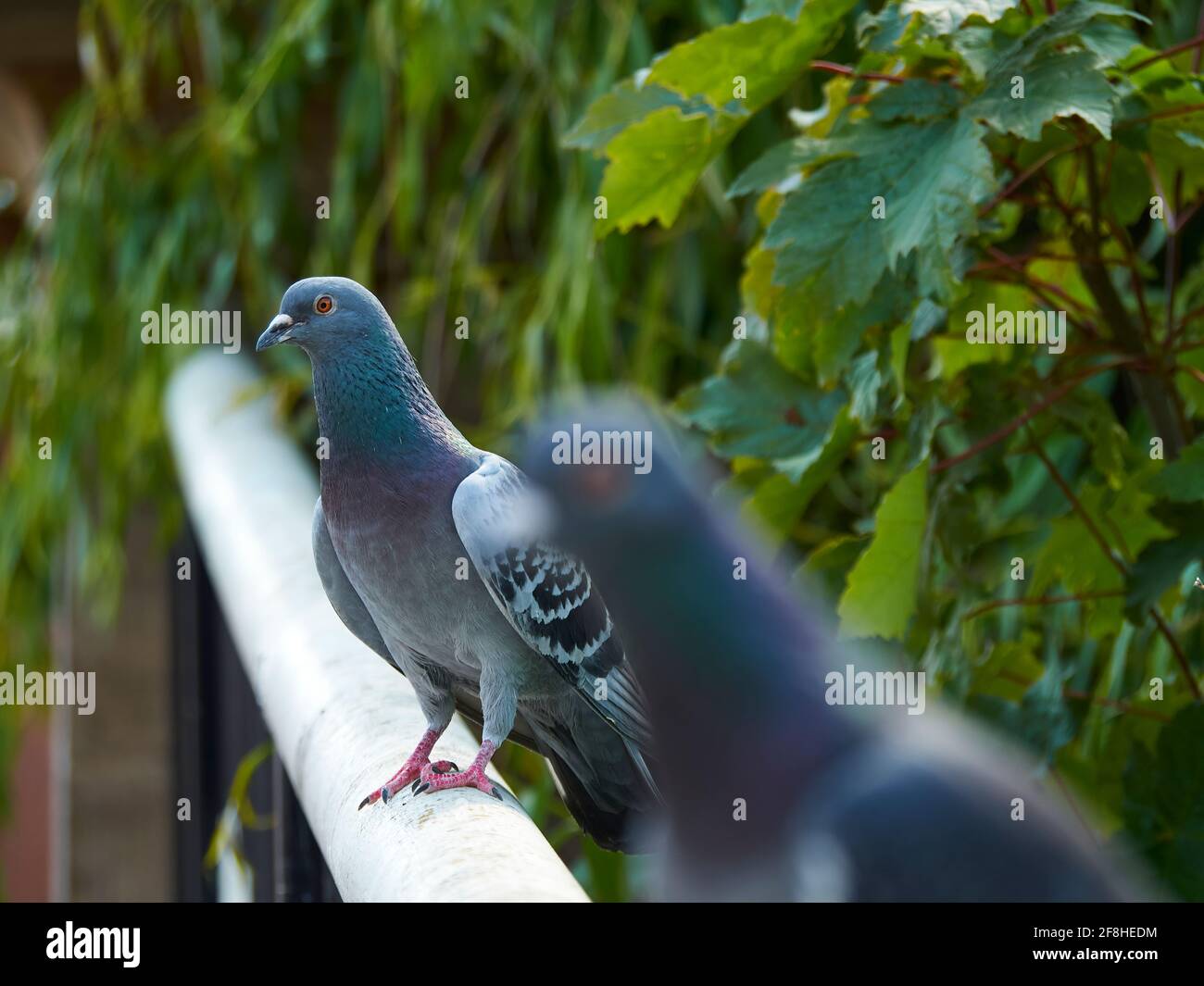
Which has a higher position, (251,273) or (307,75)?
(307,75)

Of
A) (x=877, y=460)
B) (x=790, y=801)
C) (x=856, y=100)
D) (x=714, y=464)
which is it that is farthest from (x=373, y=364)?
(x=714, y=464)

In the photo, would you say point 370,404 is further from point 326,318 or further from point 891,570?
point 891,570

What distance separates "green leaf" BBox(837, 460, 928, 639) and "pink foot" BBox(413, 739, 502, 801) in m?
0.35

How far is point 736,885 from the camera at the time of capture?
558 mm

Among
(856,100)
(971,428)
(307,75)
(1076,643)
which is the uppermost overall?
(307,75)

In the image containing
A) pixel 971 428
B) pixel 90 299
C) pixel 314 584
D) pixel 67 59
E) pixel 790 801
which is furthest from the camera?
pixel 67 59

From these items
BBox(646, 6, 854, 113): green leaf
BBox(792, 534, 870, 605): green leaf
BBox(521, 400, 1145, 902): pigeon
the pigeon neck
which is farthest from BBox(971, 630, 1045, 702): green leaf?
the pigeon neck

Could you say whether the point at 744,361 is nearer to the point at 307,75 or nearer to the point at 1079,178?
the point at 1079,178

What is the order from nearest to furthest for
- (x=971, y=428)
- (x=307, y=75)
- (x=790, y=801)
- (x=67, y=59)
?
(x=790, y=801)
(x=971, y=428)
(x=307, y=75)
(x=67, y=59)

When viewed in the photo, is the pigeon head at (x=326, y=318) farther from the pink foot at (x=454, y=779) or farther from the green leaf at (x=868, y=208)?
the green leaf at (x=868, y=208)

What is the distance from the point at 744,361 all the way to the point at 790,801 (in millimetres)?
583

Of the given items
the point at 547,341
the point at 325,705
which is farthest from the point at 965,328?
the point at 547,341

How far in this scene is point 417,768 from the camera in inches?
24.7

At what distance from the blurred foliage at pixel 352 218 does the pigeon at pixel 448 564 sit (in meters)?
0.63
